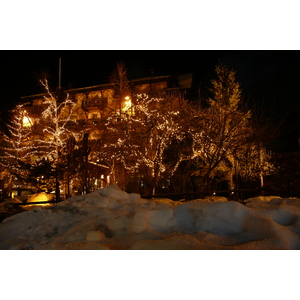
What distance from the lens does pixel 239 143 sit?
341 inches

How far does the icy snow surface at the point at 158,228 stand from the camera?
2.60 metres

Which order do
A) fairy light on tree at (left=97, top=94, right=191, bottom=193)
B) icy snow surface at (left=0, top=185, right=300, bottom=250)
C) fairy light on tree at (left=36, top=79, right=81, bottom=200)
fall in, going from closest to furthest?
A: icy snow surface at (left=0, top=185, right=300, bottom=250)
fairy light on tree at (left=97, top=94, right=191, bottom=193)
fairy light on tree at (left=36, top=79, right=81, bottom=200)

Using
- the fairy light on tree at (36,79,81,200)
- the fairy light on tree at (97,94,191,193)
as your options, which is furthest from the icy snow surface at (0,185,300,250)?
the fairy light on tree at (36,79,81,200)

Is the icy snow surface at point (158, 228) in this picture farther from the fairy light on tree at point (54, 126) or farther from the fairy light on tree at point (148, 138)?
the fairy light on tree at point (54, 126)

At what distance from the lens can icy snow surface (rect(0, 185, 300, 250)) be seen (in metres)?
2.60

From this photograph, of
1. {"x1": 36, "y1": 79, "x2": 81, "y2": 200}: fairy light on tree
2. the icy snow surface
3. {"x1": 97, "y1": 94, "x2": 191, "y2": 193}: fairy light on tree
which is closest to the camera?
the icy snow surface

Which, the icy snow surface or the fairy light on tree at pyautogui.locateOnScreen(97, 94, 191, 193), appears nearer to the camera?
the icy snow surface

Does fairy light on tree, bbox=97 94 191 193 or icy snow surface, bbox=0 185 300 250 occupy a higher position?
fairy light on tree, bbox=97 94 191 193

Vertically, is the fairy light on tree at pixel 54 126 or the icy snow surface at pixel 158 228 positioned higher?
the fairy light on tree at pixel 54 126

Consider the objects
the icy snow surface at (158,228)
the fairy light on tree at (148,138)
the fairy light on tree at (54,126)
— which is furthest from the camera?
the fairy light on tree at (54,126)

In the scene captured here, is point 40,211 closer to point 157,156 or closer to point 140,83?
point 157,156

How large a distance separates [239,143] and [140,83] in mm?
11929

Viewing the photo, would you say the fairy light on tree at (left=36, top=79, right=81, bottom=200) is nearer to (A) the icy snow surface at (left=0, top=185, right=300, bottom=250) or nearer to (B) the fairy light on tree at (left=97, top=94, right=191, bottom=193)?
(B) the fairy light on tree at (left=97, top=94, right=191, bottom=193)

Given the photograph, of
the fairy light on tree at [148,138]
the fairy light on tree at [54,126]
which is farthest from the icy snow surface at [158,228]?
the fairy light on tree at [54,126]
